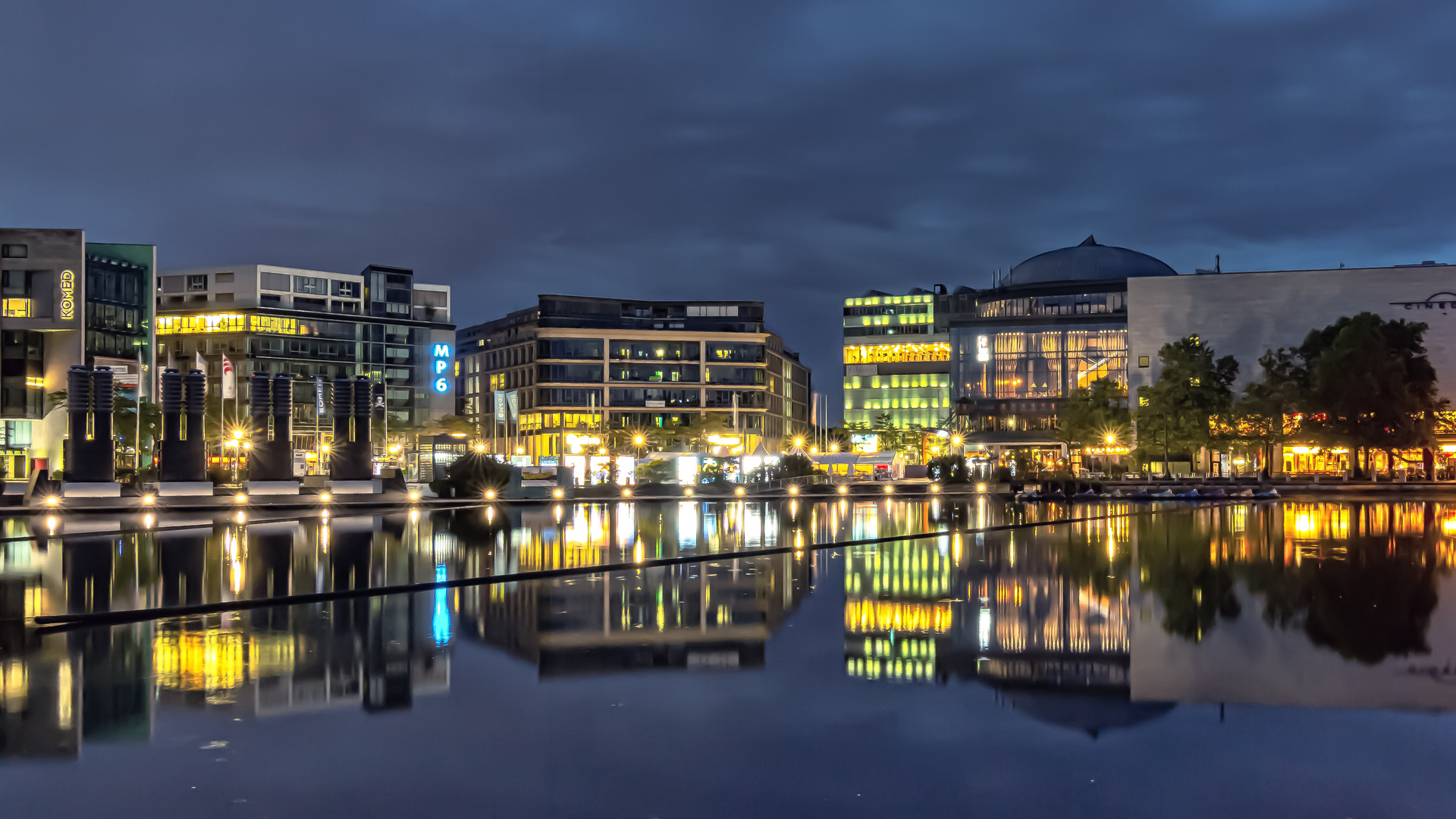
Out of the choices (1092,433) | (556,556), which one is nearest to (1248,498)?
(1092,433)

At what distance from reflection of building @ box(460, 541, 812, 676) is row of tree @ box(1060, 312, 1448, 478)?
88.5 metres

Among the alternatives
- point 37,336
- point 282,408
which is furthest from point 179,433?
point 37,336

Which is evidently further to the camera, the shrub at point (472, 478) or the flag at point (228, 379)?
the flag at point (228, 379)

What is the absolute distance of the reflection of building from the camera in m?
16.0

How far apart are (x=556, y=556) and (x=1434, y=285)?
13958 cm

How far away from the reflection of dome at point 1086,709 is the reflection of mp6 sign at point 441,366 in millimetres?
122629

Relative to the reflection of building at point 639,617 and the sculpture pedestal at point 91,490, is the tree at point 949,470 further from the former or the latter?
the reflection of building at point 639,617

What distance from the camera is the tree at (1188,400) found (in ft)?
354

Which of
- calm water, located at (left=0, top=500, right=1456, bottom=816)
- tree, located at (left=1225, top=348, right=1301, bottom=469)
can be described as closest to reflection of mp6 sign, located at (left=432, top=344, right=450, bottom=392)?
tree, located at (left=1225, top=348, right=1301, bottom=469)

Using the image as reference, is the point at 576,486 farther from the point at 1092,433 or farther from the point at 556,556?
the point at 1092,433

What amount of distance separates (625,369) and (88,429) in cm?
11306

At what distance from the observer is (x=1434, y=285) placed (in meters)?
139

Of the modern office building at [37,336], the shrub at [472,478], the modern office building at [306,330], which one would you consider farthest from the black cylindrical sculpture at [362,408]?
the modern office building at [306,330]

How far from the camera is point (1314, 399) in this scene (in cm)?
10200
